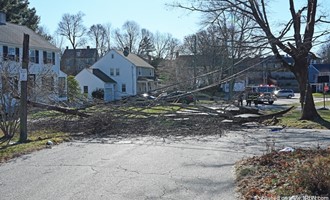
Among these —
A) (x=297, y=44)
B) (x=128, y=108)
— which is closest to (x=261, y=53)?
(x=297, y=44)

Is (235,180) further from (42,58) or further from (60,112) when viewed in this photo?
(42,58)

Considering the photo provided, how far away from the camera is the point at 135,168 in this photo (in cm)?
945

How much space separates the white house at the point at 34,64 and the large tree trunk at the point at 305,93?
40.7 ft

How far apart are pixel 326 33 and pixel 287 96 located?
54.0 meters

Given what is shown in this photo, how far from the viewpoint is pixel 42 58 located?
41875mm

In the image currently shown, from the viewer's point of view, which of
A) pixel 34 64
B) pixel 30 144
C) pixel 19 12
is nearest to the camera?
pixel 30 144

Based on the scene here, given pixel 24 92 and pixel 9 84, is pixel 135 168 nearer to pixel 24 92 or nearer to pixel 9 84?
pixel 24 92

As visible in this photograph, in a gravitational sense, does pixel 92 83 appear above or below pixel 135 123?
above

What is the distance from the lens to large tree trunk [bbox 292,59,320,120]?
69.7 ft

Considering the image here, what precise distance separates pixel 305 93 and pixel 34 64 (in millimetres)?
25988

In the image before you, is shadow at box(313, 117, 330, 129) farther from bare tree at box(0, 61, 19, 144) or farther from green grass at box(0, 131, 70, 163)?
bare tree at box(0, 61, 19, 144)

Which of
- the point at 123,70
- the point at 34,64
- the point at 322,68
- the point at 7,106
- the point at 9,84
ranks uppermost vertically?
the point at 322,68

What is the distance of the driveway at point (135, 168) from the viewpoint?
7258mm

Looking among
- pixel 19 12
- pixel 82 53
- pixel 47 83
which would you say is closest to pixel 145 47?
pixel 82 53
